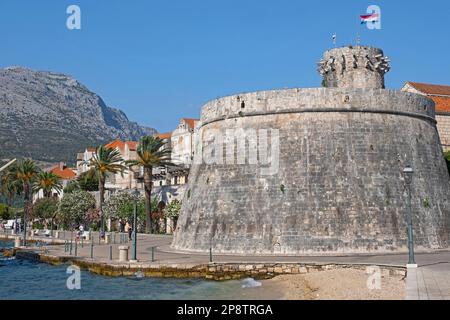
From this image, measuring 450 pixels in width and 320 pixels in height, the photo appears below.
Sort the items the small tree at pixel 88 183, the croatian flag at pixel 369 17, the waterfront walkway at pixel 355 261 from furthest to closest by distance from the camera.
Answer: the small tree at pixel 88 183
the croatian flag at pixel 369 17
the waterfront walkway at pixel 355 261

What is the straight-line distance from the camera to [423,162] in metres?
27.0

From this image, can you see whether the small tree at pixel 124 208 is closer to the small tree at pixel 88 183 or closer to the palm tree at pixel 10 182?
the palm tree at pixel 10 182

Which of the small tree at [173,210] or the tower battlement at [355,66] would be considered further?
the small tree at [173,210]

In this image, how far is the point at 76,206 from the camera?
2336 inches

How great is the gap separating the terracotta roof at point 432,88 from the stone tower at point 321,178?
2737 centimetres

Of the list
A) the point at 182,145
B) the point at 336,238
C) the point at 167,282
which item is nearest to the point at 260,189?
the point at 336,238

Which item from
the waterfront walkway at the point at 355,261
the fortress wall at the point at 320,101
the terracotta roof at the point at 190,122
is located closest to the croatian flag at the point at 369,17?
the fortress wall at the point at 320,101

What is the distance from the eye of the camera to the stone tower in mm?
24094

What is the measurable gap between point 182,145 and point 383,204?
50262mm

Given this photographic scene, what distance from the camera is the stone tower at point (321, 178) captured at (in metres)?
24.1

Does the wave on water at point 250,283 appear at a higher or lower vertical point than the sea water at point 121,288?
higher

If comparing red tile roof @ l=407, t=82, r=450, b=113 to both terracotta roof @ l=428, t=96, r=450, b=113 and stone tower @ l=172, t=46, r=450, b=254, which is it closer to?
terracotta roof @ l=428, t=96, r=450, b=113

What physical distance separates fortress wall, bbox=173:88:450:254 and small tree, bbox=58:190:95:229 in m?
34.7

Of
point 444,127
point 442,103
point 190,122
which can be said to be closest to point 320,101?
point 444,127
